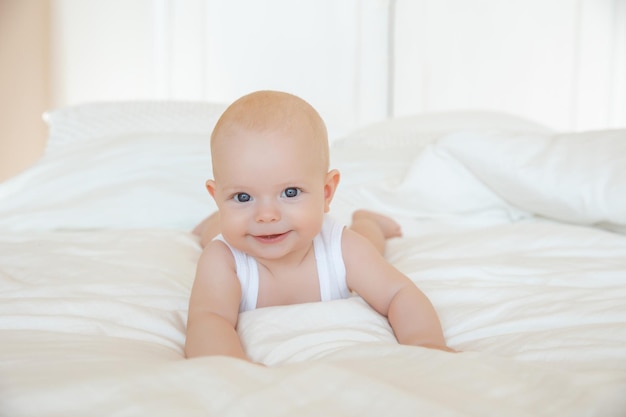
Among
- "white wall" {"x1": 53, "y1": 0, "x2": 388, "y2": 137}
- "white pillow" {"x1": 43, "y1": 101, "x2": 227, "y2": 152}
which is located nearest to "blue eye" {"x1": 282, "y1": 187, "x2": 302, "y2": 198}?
"white pillow" {"x1": 43, "y1": 101, "x2": 227, "y2": 152}

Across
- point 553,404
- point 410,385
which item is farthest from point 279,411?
point 553,404

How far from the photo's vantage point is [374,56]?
3.62m

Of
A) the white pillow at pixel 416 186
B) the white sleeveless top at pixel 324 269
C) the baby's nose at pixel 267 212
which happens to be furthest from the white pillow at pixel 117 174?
the baby's nose at pixel 267 212

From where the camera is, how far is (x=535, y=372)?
643 mm

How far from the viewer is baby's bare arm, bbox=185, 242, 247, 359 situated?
0.81m

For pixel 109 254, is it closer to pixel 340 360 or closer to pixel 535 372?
pixel 340 360

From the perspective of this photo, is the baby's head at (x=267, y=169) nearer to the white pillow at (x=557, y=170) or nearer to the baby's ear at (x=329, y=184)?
the baby's ear at (x=329, y=184)

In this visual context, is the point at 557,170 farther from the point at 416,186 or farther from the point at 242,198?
the point at 242,198

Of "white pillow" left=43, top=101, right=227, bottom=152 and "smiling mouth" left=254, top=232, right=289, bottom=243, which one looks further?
"white pillow" left=43, top=101, right=227, bottom=152

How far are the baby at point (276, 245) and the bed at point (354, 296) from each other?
0.04m

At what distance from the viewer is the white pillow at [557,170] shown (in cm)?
145

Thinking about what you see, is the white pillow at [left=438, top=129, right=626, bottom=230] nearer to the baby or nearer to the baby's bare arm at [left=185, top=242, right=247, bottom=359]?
the baby

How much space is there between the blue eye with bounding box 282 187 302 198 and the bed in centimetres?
15

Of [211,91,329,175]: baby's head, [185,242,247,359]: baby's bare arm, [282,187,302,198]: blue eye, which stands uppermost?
[211,91,329,175]: baby's head
